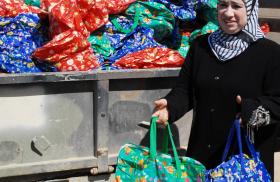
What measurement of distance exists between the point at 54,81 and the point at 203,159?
0.90 meters

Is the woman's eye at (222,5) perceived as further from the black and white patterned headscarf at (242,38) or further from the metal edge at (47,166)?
the metal edge at (47,166)

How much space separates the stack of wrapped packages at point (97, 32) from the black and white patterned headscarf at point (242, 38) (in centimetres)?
84

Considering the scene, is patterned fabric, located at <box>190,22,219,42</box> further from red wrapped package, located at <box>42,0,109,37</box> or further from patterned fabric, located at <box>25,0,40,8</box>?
patterned fabric, located at <box>25,0,40,8</box>

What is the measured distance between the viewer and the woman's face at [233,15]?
2.51 meters

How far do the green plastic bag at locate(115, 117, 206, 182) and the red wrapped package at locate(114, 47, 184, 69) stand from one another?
2.85 ft

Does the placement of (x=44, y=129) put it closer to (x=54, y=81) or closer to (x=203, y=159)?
(x=54, y=81)

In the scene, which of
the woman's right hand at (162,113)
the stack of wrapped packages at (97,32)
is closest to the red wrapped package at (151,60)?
the stack of wrapped packages at (97,32)

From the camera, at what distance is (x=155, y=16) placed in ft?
12.7

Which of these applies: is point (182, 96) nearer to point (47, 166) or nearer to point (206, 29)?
point (47, 166)

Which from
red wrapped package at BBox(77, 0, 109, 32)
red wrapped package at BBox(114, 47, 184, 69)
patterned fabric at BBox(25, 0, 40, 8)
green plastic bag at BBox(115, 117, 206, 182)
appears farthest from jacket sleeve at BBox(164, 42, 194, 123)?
patterned fabric at BBox(25, 0, 40, 8)

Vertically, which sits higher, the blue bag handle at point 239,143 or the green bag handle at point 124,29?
the green bag handle at point 124,29

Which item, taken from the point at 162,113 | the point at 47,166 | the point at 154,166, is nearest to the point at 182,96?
the point at 162,113

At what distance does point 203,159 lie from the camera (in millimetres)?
2707

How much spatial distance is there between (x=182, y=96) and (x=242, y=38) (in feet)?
1.38
